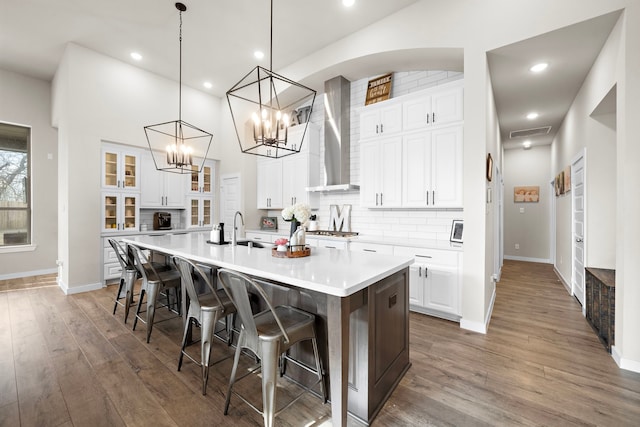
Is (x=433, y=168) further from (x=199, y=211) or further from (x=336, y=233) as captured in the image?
(x=199, y=211)

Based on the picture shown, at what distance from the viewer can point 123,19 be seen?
3879mm

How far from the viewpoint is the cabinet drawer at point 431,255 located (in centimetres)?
318

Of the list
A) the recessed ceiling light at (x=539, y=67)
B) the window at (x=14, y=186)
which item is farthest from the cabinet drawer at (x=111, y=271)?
the recessed ceiling light at (x=539, y=67)

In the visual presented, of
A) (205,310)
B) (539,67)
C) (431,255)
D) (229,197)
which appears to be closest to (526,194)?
(539,67)

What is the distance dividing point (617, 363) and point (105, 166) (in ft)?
23.1

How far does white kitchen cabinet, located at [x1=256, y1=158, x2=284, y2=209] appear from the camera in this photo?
553 cm

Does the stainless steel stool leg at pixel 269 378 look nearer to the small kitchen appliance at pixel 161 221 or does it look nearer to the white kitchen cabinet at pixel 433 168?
the white kitchen cabinet at pixel 433 168

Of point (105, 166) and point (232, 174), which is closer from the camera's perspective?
point (105, 166)

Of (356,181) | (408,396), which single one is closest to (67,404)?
(408,396)

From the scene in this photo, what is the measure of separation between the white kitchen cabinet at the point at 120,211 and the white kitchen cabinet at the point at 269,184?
2.27 meters

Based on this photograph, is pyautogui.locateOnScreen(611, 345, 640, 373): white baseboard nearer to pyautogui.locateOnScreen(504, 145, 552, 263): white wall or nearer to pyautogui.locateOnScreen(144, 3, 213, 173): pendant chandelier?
pyautogui.locateOnScreen(144, 3, 213, 173): pendant chandelier

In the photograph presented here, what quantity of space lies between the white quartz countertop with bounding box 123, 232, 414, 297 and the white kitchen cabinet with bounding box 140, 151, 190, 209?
10.7 feet

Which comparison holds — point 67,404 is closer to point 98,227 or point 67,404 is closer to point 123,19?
point 98,227

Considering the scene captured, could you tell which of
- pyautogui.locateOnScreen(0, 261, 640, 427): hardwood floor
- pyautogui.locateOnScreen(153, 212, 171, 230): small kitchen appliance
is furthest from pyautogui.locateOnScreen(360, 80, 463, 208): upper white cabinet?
pyautogui.locateOnScreen(153, 212, 171, 230): small kitchen appliance
